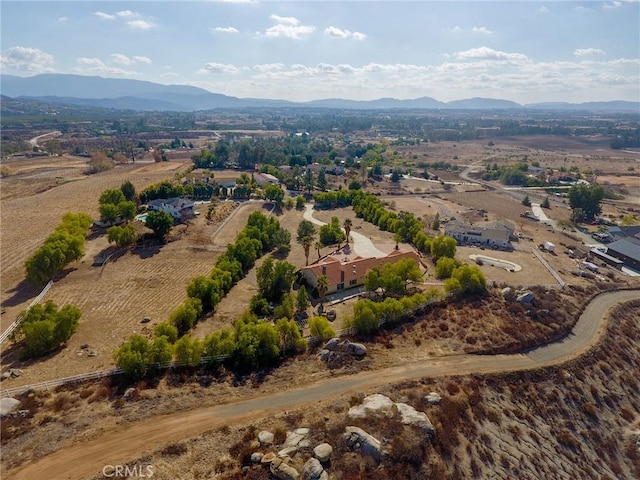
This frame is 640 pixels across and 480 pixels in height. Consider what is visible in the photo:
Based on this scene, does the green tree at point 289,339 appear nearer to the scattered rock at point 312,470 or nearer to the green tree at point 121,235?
the scattered rock at point 312,470

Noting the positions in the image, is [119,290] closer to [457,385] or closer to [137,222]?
[137,222]

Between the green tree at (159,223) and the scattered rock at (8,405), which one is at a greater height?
the green tree at (159,223)

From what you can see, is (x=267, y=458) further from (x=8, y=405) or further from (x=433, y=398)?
(x=8, y=405)

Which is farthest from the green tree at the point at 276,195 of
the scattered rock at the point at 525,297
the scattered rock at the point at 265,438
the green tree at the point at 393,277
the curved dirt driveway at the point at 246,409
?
the scattered rock at the point at 265,438

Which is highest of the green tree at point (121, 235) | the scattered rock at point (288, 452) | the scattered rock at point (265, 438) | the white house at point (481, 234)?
the green tree at point (121, 235)

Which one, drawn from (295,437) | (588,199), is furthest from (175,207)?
(588,199)

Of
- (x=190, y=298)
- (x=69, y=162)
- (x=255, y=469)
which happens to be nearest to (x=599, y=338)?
(x=255, y=469)

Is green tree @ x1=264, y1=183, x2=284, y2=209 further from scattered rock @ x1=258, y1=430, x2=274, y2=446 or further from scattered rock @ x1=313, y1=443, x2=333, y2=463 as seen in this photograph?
scattered rock @ x1=313, y1=443, x2=333, y2=463
